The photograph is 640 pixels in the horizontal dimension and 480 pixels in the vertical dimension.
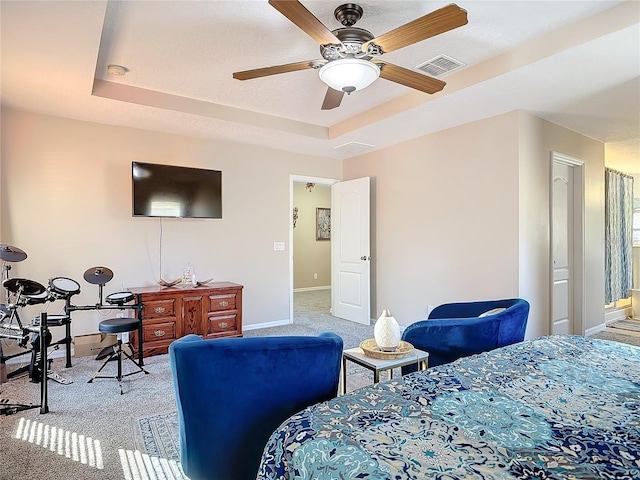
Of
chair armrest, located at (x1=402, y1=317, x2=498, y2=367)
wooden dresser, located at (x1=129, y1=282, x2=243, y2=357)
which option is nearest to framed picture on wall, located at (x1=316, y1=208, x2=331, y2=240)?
wooden dresser, located at (x1=129, y1=282, x2=243, y2=357)

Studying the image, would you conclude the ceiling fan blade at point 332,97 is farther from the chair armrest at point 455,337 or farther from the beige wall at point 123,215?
the beige wall at point 123,215

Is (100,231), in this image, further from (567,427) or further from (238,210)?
(567,427)

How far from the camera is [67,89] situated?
3.18 meters

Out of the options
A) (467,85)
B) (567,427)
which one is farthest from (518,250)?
(567,427)

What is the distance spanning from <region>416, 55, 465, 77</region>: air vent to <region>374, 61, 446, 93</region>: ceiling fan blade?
1.25 feet

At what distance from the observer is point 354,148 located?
516 centimetres

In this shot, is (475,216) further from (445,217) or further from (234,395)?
(234,395)

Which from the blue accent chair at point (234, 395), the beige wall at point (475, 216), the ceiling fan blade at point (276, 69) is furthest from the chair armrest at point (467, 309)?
the ceiling fan blade at point (276, 69)

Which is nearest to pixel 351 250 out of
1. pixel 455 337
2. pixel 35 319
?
pixel 455 337

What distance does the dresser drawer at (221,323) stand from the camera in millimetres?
4203

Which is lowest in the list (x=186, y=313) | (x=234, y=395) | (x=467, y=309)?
(x=186, y=313)

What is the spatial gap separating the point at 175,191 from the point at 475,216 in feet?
11.4

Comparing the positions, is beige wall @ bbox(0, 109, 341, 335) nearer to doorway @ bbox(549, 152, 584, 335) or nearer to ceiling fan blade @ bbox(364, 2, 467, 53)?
ceiling fan blade @ bbox(364, 2, 467, 53)

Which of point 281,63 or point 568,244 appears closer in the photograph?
point 281,63
